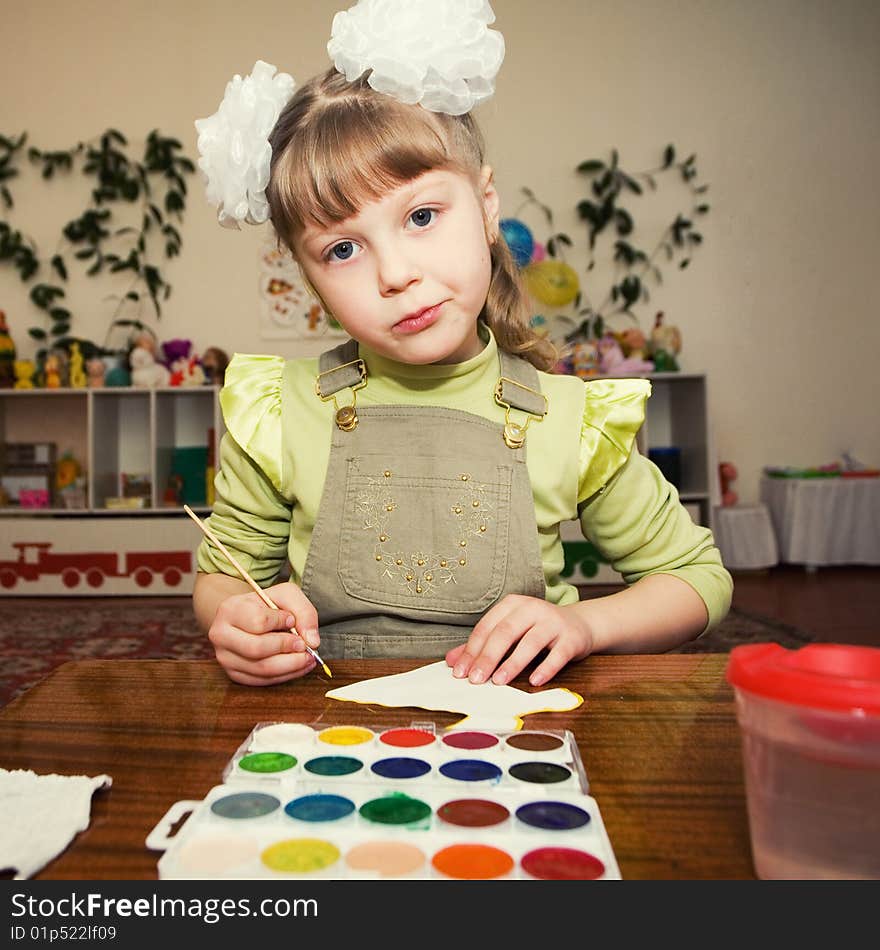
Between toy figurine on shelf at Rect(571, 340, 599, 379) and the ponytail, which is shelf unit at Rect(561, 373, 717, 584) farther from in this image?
the ponytail

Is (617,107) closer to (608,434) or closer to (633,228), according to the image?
(633,228)

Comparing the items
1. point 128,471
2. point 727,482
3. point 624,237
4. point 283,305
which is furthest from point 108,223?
point 727,482

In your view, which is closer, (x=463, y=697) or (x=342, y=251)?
(x=463, y=697)

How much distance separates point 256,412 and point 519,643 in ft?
1.45

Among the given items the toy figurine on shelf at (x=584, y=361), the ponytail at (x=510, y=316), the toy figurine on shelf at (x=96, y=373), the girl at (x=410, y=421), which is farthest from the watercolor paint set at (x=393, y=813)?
the toy figurine on shelf at (x=96, y=373)

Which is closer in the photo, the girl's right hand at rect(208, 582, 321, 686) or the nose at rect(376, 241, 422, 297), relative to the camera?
the girl's right hand at rect(208, 582, 321, 686)

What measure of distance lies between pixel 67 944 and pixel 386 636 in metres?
0.57

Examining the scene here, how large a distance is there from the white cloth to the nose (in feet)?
1.63

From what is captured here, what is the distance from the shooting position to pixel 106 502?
386cm

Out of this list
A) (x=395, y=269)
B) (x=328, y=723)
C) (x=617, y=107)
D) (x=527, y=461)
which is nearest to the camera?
(x=328, y=723)

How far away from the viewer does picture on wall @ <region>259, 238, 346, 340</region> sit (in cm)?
413

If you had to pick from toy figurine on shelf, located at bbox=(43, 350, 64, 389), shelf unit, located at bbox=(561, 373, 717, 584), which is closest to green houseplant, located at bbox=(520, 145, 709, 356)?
shelf unit, located at bbox=(561, 373, 717, 584)

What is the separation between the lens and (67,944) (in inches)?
12.4

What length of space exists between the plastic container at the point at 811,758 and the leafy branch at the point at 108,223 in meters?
4.14
